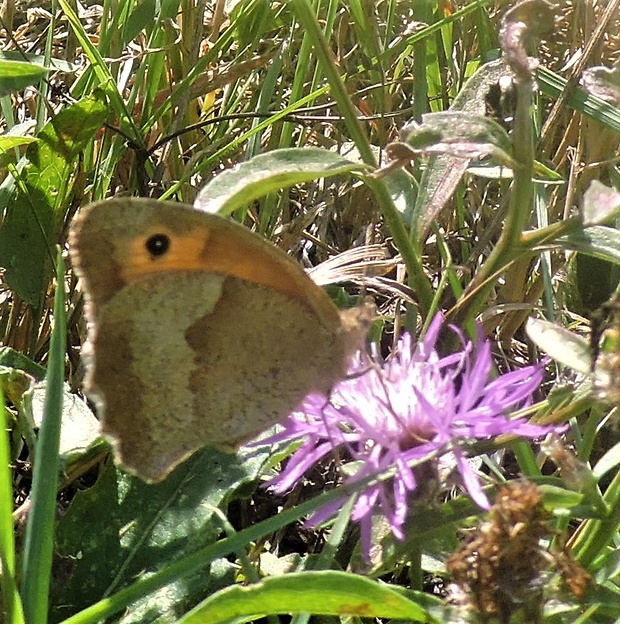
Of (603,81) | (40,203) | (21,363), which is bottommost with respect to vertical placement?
(21,363)

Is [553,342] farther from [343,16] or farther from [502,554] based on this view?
[343,16]

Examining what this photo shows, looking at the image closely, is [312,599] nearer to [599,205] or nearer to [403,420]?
[403,420]

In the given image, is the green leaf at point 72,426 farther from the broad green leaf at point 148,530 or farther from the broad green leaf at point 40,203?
the broad green leaf at point 40,203

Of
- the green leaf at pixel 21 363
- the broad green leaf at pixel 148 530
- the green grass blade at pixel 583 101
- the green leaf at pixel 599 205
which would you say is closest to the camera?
the green leaf at pixel 599 205

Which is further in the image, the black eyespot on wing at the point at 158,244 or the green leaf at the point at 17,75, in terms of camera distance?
the green leaf at the point at 17,75

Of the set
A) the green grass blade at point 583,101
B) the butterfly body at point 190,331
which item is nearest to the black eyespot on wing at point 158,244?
the butterfly body at point 190,331

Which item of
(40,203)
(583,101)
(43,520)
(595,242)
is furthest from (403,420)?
(40,203)
